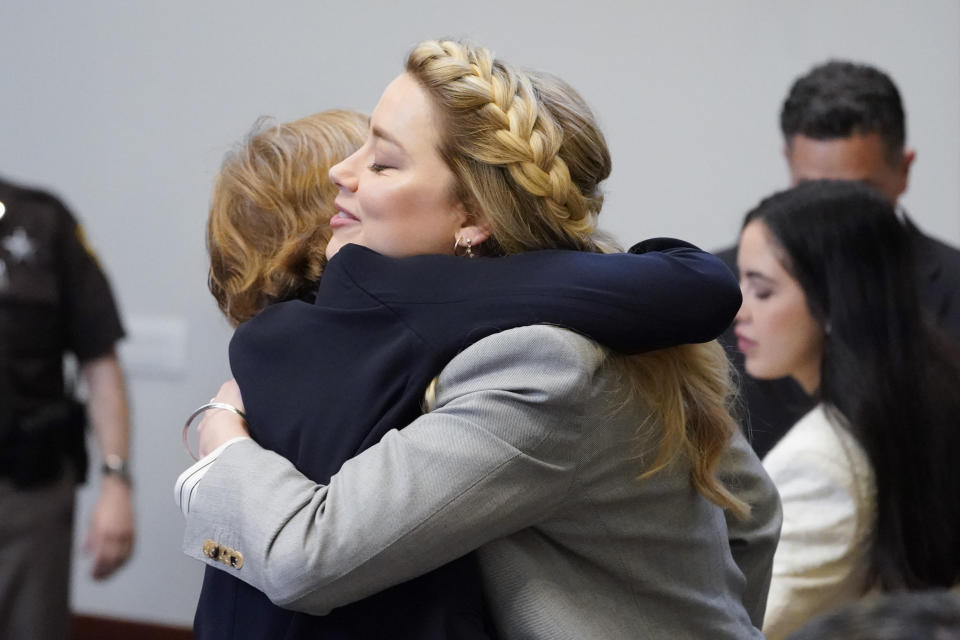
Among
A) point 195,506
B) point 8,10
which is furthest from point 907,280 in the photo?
point 8,10

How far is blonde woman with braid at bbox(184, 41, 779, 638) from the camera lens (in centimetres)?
115

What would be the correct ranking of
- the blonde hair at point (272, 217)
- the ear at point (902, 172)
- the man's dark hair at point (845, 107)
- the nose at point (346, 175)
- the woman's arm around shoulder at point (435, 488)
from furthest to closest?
the ear at point (902, 172)
the man's dark hair at point (845, 107)
the blonde hair at point (272, 217)
the nose at point (346, 175)
the woman's arm around shoulder at point (435, 488)

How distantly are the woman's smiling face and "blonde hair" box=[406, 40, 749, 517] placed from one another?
0.6 inches

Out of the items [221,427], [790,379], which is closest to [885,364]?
[790,379]

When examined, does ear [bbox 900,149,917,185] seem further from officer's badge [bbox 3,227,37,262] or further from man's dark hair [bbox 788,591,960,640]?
man's dark hair [bbox 788,591,960,640]

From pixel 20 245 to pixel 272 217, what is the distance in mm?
1586

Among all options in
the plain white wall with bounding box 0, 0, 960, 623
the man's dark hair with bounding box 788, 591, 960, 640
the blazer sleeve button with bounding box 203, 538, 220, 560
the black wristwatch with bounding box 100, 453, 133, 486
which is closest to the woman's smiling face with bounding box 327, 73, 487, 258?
the blazer sleeve button with bounding box 203, 538, 220, 560

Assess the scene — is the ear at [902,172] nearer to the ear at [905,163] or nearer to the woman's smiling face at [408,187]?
the ear at [905,163]

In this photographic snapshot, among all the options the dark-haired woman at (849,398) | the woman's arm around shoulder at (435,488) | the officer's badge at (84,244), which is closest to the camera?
the woman's arm around shoulder at (435,488)

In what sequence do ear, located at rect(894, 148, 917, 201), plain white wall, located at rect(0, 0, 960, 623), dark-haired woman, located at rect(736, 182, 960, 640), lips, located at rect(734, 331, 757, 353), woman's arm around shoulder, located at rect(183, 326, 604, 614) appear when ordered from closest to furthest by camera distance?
woman's arm around shoulder, located at rect(183, 326, 604, 614), dark-haired woman, located at rect(736, 182, 960, 640), lips, located at rect(734, 331, 757, 353), ear, located at rect(894, 148, 917, 201), plain white wall, located at rect(0, 0, 960, 623)

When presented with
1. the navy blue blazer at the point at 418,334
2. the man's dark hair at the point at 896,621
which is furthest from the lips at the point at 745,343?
the man's dark hair at the point at 896,621

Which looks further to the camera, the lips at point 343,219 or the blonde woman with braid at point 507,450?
the lips at point 343,219

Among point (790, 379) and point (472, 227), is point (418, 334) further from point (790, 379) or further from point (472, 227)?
point (790, 379)

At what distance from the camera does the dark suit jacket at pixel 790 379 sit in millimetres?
2775
